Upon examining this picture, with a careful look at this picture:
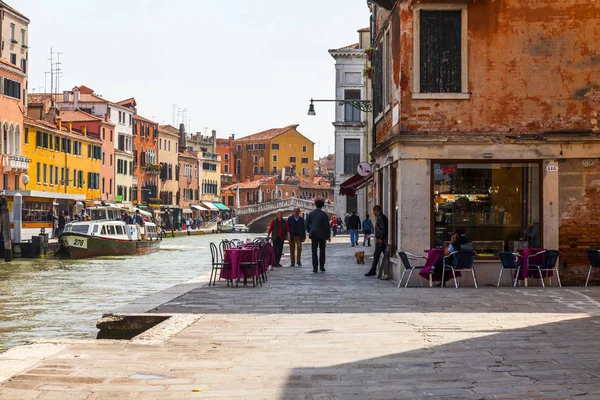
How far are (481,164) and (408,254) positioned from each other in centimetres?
200

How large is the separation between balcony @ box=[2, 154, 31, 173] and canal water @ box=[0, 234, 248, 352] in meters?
18.2

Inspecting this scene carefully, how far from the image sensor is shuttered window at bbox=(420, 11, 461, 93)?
16969 millimetres

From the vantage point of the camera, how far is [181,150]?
114 meters

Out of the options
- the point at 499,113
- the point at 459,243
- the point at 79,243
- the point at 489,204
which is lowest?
the point at 79,243

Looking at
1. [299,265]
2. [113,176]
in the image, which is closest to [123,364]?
[299,265]

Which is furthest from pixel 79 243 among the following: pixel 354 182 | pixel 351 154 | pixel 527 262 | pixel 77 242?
pixel 527 262

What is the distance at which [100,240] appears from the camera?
44.3 metres

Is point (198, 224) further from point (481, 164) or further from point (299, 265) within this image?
point (481, 164)

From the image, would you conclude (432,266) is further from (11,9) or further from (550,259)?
(11,9)

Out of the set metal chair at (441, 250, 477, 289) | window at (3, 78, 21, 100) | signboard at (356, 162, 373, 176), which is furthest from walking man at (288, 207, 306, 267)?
window at (3, 78, 21, 100)

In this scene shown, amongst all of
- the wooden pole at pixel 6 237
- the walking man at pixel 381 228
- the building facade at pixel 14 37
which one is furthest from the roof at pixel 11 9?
the walking man at pixel 381 228

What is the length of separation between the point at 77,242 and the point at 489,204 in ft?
94.4

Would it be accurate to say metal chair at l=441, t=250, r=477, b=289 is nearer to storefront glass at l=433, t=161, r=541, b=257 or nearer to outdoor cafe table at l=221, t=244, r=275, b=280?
storefront glass at l=433, t=161, r=541, b=257

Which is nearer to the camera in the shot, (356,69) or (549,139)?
(549,139)
